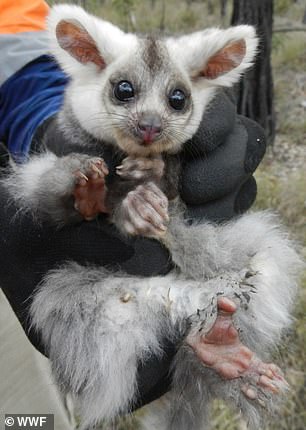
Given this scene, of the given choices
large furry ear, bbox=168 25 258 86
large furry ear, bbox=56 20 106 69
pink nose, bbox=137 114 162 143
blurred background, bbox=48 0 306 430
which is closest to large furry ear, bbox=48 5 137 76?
large furry ear, bbox=56 20 106 69

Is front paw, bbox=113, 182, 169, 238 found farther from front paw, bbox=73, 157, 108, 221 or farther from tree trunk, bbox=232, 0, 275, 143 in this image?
tree trunk, bbox=232, 0, 275, 143

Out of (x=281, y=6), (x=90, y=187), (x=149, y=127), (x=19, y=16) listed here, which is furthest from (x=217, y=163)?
(x=281, y=6)

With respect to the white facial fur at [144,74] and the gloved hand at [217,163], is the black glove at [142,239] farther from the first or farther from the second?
the white facial fur at [144,74]

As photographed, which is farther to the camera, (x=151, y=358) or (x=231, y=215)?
(x=231, y=215)

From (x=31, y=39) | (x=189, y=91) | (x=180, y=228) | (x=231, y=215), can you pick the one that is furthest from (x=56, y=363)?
(x=31, y=39)

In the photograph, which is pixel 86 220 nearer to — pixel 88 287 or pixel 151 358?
pixel 88 287

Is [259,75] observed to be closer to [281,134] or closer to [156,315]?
[281,134]

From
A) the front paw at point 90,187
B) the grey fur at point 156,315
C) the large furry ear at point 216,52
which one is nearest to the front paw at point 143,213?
the front paw at point 90,187
